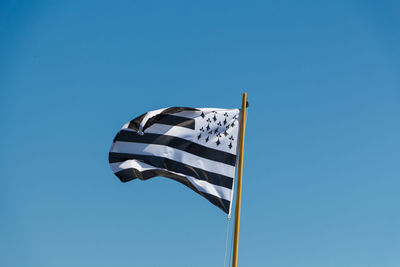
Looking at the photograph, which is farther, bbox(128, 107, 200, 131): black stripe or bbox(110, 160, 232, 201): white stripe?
bbox(128, 107, 200, 131): black stripe

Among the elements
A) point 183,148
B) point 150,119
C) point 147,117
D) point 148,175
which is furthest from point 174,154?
point 147,117

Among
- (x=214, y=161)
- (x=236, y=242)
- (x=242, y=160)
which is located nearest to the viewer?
(x=236, y=242)

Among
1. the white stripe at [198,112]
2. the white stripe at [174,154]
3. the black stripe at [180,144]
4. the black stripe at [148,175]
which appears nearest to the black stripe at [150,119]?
the white stripe at [198,112]

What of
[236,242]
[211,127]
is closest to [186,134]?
[211,127]

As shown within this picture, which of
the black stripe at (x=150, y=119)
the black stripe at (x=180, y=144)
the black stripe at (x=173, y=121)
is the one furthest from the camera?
the black stripe at (x=173, y=121)

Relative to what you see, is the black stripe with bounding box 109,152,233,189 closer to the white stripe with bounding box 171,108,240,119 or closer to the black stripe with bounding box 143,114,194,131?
the black stripe with bounding box 143,114,194,131

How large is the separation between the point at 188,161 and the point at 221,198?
5.75ft

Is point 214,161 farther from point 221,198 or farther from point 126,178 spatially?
point 126,178

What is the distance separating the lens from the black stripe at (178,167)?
1634cm

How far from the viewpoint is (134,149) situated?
1733 centimetres

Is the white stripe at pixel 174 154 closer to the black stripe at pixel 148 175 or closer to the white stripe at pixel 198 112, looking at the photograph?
the black stripe at pixel 148 175

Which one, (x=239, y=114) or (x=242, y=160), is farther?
(x=239, y=114)

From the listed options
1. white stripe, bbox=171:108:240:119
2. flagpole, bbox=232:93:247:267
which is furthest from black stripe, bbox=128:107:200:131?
flagpole, bbox=232:93:247:267

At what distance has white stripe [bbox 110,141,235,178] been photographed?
1650 cm
